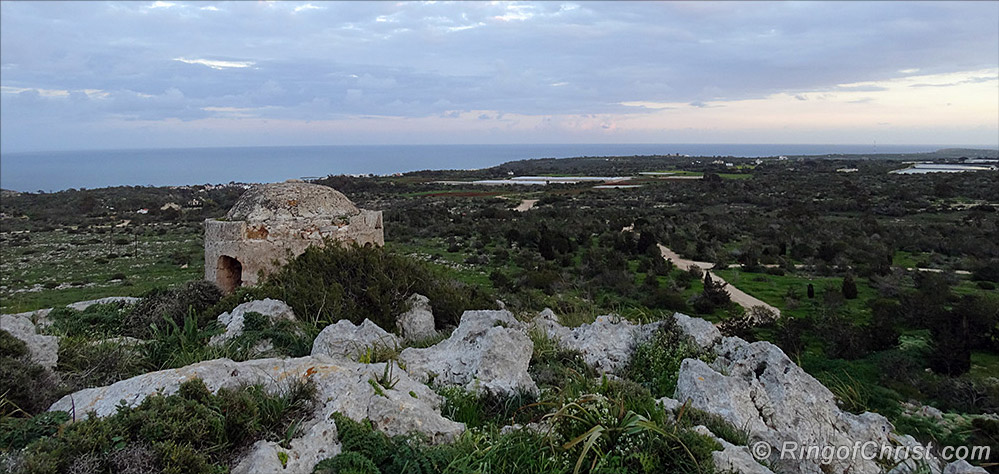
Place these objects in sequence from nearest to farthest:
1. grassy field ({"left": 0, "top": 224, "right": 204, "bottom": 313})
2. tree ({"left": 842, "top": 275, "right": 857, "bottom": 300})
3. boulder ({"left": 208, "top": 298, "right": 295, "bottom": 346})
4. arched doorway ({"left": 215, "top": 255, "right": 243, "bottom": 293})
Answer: boulder ({"left": 208, "top": 298, "right": 295, "bottom": 346}), arched doorway ({"left": 215, "top": 255, "right": 243, "bottom": 293}), tree ({"left": 842, "top": 275, "right": 857, "bottom": 300}), grassy field ({"left": 0, "top": 224, "right": 204, "bottom": 313})

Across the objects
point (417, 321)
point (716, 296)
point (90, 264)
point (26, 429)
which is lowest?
point (90, 264)

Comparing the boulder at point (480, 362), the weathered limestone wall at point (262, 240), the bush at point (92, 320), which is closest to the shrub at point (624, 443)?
the boulder at point (480, 362)

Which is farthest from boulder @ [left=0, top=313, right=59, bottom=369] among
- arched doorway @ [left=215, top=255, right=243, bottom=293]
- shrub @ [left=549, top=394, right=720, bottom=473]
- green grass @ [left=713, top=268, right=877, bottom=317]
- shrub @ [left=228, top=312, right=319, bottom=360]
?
green grass @ [left=713, top=268, right=877, bottom=317]

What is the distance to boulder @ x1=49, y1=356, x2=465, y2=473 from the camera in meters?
3.20

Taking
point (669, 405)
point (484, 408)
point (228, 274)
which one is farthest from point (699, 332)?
point (228, 274)

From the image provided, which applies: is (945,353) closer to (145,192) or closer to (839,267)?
(839,267)

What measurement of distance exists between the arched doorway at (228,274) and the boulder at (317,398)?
5.29 meters

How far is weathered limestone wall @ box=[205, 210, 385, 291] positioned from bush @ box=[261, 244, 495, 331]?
279 millimetres

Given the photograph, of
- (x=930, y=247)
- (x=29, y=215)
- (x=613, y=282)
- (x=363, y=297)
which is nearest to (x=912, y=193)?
(x=930, y=247)

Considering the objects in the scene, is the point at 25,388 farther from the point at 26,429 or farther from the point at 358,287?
the point at 358,287

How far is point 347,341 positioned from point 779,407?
4.01m

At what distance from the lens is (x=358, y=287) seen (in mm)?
7957

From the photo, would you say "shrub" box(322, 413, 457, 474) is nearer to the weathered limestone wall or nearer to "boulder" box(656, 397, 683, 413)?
"boulder" box(656, 397, 683, 413)

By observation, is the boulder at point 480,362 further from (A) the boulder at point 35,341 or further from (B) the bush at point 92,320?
(B) the bush at point 92,320
